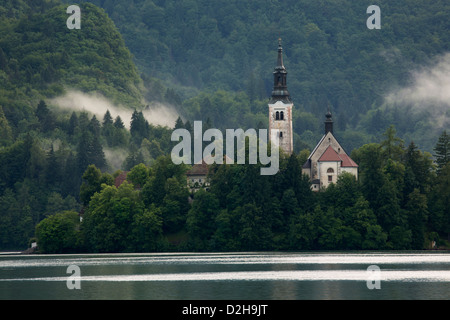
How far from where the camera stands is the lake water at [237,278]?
7681 cm

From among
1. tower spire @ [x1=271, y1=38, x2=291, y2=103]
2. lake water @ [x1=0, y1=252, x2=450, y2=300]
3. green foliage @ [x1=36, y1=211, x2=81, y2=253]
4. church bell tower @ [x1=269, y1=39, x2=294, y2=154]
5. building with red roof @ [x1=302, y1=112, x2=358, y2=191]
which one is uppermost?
tower spire @ [x1=271, y1=38, x2=291, y2=103]

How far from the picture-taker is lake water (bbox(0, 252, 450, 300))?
252ft

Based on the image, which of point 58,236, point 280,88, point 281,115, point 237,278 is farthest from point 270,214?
point 237,278

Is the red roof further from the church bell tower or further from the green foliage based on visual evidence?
the green foliage

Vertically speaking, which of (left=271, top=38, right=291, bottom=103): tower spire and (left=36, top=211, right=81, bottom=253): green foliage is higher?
(left=271, top=38, right=291, bottom=103): tower spire

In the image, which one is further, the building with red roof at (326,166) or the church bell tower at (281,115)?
the church bell tower at (281,115)

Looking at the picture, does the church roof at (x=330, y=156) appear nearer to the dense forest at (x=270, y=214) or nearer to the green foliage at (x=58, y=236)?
the dense forest at (x=270, y=214)

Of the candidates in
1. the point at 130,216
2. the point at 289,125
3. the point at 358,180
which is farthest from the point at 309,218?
the point at 289,125

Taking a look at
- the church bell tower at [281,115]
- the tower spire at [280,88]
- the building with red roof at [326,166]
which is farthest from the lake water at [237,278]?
the tower spire at [280,88]

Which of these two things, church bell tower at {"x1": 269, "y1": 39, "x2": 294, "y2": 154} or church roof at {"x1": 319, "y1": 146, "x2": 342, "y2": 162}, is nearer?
church roof at {"x1": 319, "y1": 146, "x2": 342, "y2": 162}

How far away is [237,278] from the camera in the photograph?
91.1m

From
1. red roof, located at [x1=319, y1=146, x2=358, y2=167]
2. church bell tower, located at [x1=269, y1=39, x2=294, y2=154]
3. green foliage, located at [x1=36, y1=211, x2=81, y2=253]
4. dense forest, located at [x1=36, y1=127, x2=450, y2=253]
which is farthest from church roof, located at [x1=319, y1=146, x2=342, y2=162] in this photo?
green foliage, located at [x1=36, y1=211, x2=81, y2=253]
